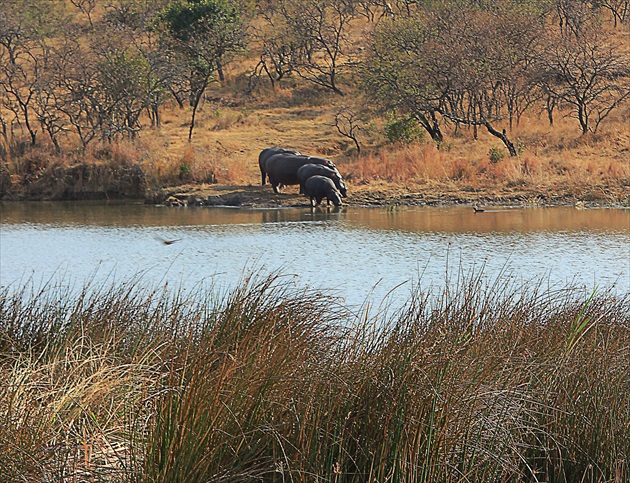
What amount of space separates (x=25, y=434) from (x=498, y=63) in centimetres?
2525

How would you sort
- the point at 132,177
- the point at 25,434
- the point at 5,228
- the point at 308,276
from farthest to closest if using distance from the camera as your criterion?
the point at 132,177, the point at 5,228, the point at 308,276, the point at 25,434

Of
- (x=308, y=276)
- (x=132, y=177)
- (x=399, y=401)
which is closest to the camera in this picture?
(x=399, y=401)

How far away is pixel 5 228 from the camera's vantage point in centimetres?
1809

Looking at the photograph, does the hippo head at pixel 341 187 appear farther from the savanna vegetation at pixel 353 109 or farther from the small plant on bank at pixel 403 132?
the small plant on bank at pixel 403 132

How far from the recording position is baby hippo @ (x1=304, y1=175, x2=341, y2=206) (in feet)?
66.9

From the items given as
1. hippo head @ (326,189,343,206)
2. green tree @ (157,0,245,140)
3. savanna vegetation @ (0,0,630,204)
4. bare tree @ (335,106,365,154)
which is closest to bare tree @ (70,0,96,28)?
savanna vegetation @ (0,0,630,204)

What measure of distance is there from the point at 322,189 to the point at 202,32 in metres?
15.4

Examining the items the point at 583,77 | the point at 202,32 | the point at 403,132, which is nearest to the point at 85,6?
the point at 202,32

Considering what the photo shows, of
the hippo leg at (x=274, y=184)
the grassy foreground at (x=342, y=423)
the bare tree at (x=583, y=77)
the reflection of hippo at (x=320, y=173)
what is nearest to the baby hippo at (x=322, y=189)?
the reflection of hippo at (x=320, y=173)

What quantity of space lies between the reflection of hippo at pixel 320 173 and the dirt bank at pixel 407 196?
38 cm

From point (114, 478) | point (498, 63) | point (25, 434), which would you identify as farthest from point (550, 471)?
point (498, 63)

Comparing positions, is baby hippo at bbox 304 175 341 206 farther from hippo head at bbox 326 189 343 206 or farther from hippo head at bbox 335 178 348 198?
hippo head at bbox 335 178 348 198

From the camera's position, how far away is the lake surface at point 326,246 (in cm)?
1073

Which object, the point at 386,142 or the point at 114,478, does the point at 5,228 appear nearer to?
the point at 386,142
